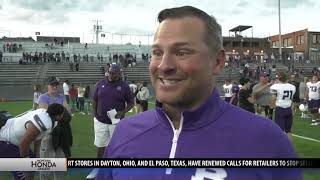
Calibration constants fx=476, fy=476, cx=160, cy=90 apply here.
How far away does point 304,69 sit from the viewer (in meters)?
56.5

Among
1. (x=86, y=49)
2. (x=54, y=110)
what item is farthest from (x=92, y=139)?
(x=86, y=49)

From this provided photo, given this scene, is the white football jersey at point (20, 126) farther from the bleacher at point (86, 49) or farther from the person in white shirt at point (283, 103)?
the bleacher at point (86, 49)

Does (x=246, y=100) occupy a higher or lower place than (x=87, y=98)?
higher

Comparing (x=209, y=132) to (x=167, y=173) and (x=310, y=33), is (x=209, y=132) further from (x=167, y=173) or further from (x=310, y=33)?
(x=310, y=33)

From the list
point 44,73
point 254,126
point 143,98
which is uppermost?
point 254,126

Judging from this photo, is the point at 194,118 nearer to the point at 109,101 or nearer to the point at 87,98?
the point at 109,101

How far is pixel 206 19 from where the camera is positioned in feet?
7.04

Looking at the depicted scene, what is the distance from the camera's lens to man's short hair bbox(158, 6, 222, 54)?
2.13 meters

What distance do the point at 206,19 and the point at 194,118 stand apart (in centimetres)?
45

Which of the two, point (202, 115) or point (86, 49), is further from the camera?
point (86, 49)

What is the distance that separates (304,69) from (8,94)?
3377cm

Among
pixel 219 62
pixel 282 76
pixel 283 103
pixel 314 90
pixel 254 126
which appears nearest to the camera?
pixel 254 126

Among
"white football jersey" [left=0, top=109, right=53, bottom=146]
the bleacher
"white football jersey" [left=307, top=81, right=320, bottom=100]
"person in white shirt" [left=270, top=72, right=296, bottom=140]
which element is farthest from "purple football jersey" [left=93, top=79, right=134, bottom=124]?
the bleacher

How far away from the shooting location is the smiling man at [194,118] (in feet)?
6.66
